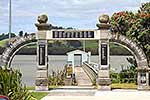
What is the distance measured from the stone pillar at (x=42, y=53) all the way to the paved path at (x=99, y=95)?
116 centimetres

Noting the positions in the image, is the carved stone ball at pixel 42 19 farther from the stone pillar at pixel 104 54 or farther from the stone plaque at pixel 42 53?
the stone pillar at pixel 104 54

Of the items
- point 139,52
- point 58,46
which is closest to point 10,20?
point 139,52

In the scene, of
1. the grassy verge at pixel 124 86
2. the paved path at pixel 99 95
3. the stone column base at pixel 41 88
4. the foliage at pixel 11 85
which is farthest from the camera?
the grassy verge at pixel 124 86

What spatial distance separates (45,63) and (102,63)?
3.15 metres

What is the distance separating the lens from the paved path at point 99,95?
23406 millimetres

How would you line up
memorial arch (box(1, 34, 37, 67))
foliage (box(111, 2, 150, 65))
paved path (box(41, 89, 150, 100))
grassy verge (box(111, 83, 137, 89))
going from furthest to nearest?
foliage (box(111, 2, 150, 65)) → grassy verge (box(111, 83, 137, 89)) → memorial arch (box(1, 34, 37, 67)) → paved path (box(41, 89, 150, 100))

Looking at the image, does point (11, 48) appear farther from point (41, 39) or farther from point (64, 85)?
point (64, 85)

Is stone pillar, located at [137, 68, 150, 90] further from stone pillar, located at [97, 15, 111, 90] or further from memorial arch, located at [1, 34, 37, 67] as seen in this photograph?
memorial arch, located at [1, 34, 37, 67]

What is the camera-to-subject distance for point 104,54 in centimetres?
2712

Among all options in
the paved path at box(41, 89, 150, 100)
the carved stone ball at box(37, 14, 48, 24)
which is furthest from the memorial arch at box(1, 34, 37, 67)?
the paved path at box(41, 89, 150, 100)

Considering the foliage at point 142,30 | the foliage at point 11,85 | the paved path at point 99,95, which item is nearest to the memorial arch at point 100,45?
the paved path at point 99,95

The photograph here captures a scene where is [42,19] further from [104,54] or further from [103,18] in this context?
[104,54]

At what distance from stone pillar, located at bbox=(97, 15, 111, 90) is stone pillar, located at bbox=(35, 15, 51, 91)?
9.54ft

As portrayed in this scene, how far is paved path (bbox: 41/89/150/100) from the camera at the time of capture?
76.8ft
